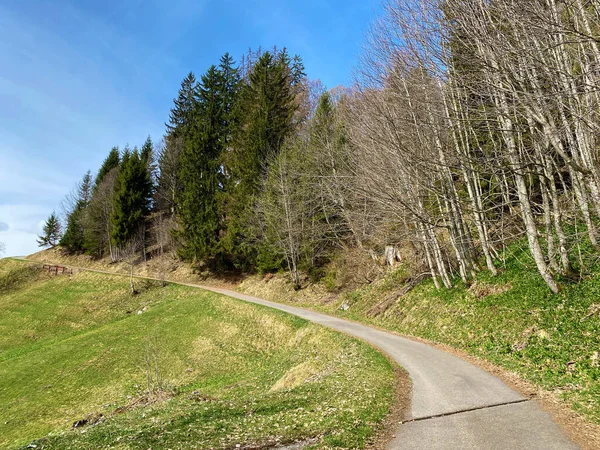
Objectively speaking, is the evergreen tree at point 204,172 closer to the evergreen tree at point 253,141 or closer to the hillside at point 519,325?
the evergreen tree at point 253,141

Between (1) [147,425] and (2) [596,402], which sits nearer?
(2) [596,402]

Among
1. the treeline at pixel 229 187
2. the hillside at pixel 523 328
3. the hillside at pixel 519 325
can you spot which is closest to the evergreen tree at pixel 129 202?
the treeline at pixel 229 187

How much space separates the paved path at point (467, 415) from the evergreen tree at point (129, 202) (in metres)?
45.7

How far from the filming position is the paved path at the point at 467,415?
5555 millimetres

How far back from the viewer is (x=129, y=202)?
4841cm

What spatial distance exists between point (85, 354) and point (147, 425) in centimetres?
1687

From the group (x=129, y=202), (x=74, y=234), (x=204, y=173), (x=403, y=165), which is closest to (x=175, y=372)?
(x=403, y=165)

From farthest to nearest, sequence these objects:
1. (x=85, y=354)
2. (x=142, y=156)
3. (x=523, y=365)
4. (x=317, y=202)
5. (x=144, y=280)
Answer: (x=142, y=156) → (x=144, y=280) → (x=317, y=202) → (x=85, y=354) → (x=523, y=365)

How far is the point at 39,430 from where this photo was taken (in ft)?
44.5

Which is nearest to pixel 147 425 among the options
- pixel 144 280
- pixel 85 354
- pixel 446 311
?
pixel 446 311

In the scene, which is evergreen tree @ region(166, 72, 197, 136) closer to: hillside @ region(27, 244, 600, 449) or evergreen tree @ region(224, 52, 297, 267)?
evergreen tree @ region(224, 52, 297, 267)

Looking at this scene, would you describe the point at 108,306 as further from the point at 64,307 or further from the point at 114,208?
the point at 114,208

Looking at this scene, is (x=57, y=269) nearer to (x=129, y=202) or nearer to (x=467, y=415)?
(x=129, y=202)

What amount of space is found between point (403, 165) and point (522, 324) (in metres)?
6.56
